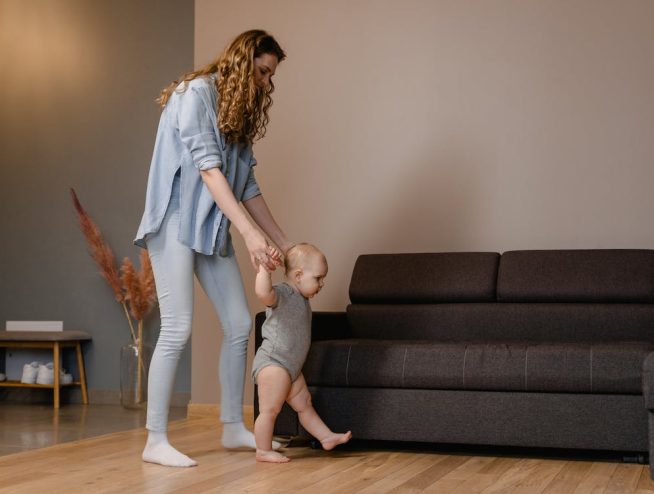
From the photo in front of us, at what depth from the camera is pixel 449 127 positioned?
4.16 m

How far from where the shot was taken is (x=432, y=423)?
10.1ft

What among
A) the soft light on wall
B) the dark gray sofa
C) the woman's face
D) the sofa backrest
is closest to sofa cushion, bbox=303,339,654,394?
the dark gray sofa

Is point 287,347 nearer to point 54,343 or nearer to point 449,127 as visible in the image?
point 449,127

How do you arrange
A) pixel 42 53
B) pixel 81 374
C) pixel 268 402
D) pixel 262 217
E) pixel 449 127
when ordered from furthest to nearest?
pixel 42 53 < pixel 81 374 < pixel 449 127 < pixel 262 217 < pixel 268 402

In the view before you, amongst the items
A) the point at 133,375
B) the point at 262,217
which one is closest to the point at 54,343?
the point at 133,375

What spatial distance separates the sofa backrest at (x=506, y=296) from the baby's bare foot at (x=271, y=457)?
3.05 feet

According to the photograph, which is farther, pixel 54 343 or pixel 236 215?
pixel 54 343

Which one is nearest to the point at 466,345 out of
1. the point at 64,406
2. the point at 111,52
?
the point at 64,406

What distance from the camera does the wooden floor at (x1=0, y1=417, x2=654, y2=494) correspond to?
249 cm

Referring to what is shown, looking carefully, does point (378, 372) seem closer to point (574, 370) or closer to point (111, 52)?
point (574, 370)

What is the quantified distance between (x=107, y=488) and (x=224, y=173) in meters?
1.07

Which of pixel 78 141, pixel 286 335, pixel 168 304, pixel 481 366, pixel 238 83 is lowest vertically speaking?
pixel 481 366

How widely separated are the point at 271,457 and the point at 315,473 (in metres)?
0.24

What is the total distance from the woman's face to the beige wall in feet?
4.45
